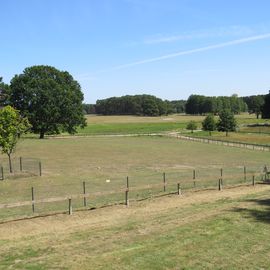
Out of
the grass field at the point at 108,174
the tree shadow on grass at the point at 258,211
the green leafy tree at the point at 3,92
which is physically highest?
the green leafy tree at the point at 3,92

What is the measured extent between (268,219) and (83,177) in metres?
19.5

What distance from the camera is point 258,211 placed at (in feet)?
57.0

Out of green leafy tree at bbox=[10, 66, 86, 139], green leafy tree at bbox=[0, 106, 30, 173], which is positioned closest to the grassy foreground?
green leafy tree at bbox=[0, 106, 30, 173]

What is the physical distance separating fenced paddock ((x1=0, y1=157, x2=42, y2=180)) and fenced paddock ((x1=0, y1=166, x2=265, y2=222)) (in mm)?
5869

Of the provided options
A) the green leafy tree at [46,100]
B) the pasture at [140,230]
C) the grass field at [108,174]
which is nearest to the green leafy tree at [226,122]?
the green leafy tree at [46,100]

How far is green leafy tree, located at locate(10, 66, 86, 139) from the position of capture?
3231 inches

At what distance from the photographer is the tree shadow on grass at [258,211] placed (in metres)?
16.0

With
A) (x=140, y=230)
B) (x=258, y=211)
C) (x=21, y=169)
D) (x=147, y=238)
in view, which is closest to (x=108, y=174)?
(x=21, y=169)

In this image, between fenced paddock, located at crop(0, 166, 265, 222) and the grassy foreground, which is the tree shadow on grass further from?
fenced paddock, located at crop(0, 166, 265, 222)

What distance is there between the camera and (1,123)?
3744cm

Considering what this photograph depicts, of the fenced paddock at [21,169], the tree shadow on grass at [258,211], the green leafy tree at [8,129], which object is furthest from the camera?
the green leafy tree at [8,129]

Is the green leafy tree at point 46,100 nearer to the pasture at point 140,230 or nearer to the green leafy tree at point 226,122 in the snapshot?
the green leafy tree at point 226,122

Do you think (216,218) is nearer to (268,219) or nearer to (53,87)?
Result: (268,219)

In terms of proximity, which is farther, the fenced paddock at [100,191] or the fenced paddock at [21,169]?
the fenced paddock at [21,169]
